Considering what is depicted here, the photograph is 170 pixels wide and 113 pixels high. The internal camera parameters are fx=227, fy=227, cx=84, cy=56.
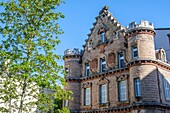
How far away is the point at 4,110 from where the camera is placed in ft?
42.6

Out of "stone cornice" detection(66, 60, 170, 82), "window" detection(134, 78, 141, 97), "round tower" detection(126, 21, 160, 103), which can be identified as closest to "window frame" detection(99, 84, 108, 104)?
"stone cornice" detection(66, 60, 170, 82)

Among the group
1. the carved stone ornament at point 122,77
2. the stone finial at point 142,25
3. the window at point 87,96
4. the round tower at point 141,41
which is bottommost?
the window at point 87,96

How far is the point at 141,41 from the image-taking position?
22.4 meters

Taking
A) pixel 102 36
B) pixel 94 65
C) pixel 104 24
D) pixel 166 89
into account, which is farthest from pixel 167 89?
pixel 104 24

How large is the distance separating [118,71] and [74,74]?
6.63 m

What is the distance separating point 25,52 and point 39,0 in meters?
3.53

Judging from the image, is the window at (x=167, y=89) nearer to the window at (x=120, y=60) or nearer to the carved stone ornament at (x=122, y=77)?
the carved stone ornament at (x=122, y=77)

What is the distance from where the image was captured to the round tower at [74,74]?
27312 millimetres

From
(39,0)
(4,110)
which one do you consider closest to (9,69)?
(4,110)

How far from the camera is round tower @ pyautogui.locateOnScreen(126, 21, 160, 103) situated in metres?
20.5

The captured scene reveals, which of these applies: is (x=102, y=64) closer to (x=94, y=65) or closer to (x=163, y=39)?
(x=94, y=65)

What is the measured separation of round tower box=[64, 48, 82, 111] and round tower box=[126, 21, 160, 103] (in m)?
7.89

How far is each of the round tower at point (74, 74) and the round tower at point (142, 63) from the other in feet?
25.9

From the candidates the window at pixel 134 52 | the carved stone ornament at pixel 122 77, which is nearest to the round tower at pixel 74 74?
the carved stone ornament at pixel 122 77
